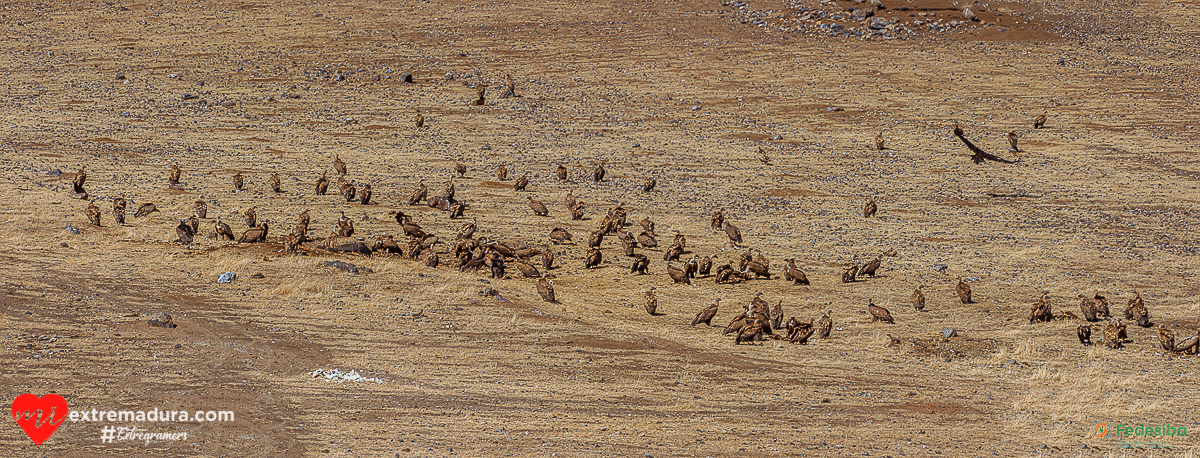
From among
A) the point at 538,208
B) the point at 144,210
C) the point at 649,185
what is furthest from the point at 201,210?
the point at 649,185

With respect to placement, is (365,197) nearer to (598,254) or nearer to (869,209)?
(598,254)

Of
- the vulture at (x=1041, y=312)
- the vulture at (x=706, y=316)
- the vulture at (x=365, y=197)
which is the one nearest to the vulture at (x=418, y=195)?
the vulture at (x=365, y=197)

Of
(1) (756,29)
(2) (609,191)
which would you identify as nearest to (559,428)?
(2) (609,191)

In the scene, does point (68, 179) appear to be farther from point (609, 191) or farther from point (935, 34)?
point (935, 34)

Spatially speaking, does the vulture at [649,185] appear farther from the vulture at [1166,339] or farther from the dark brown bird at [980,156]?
the vulture at [1166,339]

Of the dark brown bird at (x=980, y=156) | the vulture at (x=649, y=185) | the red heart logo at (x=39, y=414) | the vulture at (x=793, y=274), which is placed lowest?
the red heart logo at (x=39, y=414)

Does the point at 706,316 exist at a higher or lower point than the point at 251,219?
lower
